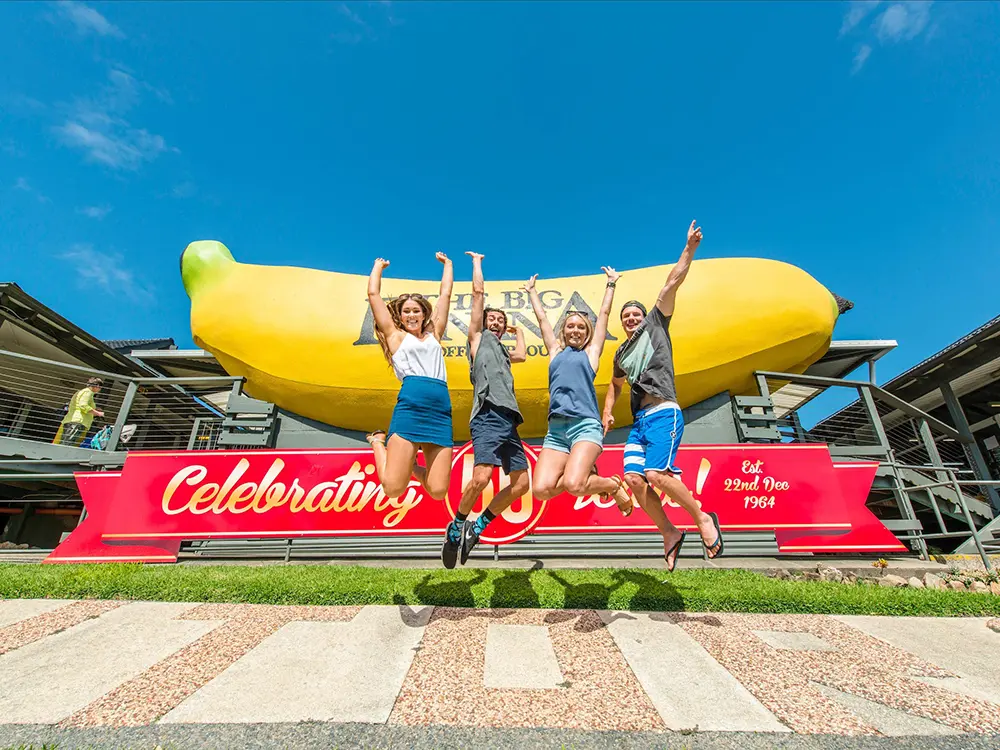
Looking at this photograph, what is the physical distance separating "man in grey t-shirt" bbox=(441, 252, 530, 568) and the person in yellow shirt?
7298 mm

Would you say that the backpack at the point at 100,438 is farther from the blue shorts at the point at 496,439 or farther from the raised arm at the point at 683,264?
the raised arm at the point at 683,264

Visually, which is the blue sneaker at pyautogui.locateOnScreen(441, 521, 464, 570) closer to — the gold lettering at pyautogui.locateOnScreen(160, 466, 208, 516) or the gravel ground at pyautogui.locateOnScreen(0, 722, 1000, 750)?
the gravel ground at pyautogui.locateOnScreen(0, 722, 1000, 750)

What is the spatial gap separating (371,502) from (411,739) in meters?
4.37

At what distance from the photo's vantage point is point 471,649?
234 centimetres

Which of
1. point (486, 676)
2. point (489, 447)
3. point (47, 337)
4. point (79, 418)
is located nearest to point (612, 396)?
point (489, 447)

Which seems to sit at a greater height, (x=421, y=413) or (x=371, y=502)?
Answer: (x=421, y=413)

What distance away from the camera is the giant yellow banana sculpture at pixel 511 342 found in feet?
23.2

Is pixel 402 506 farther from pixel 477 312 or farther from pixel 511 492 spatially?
pixel 477 312

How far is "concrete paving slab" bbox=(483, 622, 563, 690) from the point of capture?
1.98 meters

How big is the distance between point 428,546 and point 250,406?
3.69 metres

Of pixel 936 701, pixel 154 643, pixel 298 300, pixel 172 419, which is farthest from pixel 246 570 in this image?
pixel 172 419

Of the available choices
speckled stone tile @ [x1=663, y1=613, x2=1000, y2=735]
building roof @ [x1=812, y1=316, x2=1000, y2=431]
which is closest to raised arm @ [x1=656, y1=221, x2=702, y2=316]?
speckled stone tile @ [x1=663, y1=613, x2=1000, y2=735]

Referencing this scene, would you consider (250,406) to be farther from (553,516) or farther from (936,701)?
(936,701)

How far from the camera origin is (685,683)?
1994 mm
